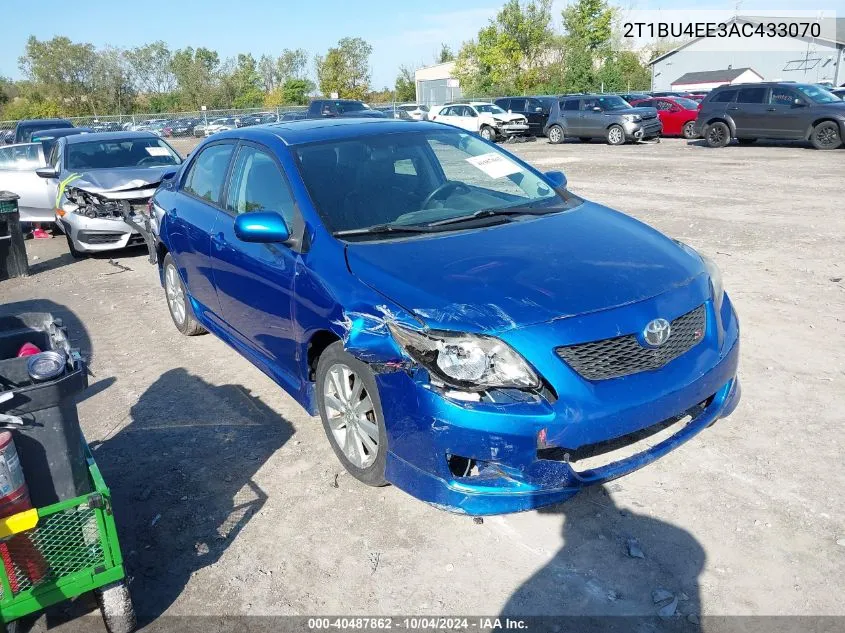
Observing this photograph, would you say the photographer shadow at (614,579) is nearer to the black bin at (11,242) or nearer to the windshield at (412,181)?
the windshield at (412,181)

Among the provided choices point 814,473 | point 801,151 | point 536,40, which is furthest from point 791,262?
point 536,40

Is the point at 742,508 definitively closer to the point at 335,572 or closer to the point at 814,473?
the point at 814,473

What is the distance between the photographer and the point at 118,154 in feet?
33.4

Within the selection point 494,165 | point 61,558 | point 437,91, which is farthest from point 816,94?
point 437,91

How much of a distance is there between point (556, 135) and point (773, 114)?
851 centimetres

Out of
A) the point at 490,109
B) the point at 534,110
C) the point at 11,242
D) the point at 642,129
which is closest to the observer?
the point at 11,242

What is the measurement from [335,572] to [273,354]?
1.54 meters

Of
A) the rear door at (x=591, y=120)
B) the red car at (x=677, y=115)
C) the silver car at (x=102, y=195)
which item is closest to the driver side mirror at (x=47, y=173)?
the silver car at (x=102, y=195)

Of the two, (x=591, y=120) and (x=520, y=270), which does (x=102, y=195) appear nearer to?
(x=520, y=270)

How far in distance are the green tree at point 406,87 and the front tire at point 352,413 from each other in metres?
68.0

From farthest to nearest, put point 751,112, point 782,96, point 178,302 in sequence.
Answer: point 751,112 < point 782,96 < point 178,302

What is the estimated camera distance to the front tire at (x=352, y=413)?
3219 millimetres

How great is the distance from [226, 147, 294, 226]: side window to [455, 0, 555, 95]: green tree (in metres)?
55.3

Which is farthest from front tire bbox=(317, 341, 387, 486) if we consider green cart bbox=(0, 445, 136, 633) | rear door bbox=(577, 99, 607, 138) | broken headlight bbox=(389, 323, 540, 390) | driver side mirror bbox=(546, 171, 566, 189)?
rear door bbox=(577, 99, 607, 138)
